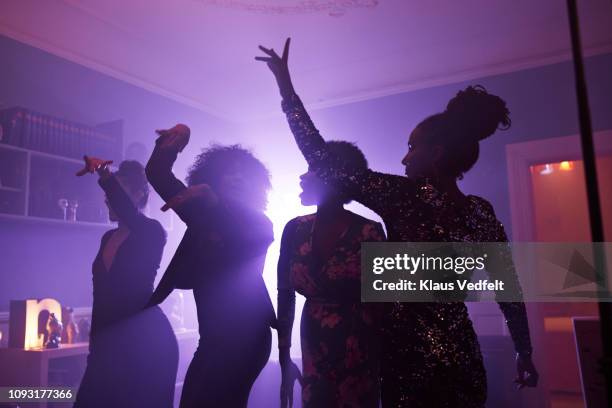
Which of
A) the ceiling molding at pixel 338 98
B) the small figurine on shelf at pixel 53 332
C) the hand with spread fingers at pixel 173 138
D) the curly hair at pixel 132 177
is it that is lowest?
the small figurine on shelf at pixel 53 332

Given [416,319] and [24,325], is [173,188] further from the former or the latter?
[24,325]

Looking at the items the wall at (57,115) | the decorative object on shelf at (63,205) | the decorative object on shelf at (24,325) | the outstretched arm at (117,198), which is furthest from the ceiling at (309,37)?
the decorative object on shelf at (24,325)

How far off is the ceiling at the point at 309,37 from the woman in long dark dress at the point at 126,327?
1497 millimetres

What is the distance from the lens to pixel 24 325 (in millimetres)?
2568

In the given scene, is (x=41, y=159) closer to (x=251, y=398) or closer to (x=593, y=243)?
(x=251, y=398)

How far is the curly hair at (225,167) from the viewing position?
5.75 ft

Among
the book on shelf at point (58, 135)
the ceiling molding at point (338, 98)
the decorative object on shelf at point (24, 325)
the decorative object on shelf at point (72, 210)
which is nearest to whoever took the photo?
the decorative object on shelf at point (24, 325)

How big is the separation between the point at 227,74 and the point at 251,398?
7.74ft

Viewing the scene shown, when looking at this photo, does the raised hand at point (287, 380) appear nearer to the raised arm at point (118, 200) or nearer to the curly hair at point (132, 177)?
the raised arm at point (118, 200)

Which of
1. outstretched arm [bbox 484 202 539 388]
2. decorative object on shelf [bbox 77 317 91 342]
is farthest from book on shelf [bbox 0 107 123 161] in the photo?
outstretched arm [bbox 484 202 539 388]

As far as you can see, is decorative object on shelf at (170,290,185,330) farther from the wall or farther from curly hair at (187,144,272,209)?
curly hair at (187,144,272,209)

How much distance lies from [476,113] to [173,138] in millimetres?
896

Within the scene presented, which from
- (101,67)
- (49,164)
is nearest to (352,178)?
(49,164)

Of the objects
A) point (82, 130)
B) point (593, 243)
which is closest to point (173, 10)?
point (82, 130)
